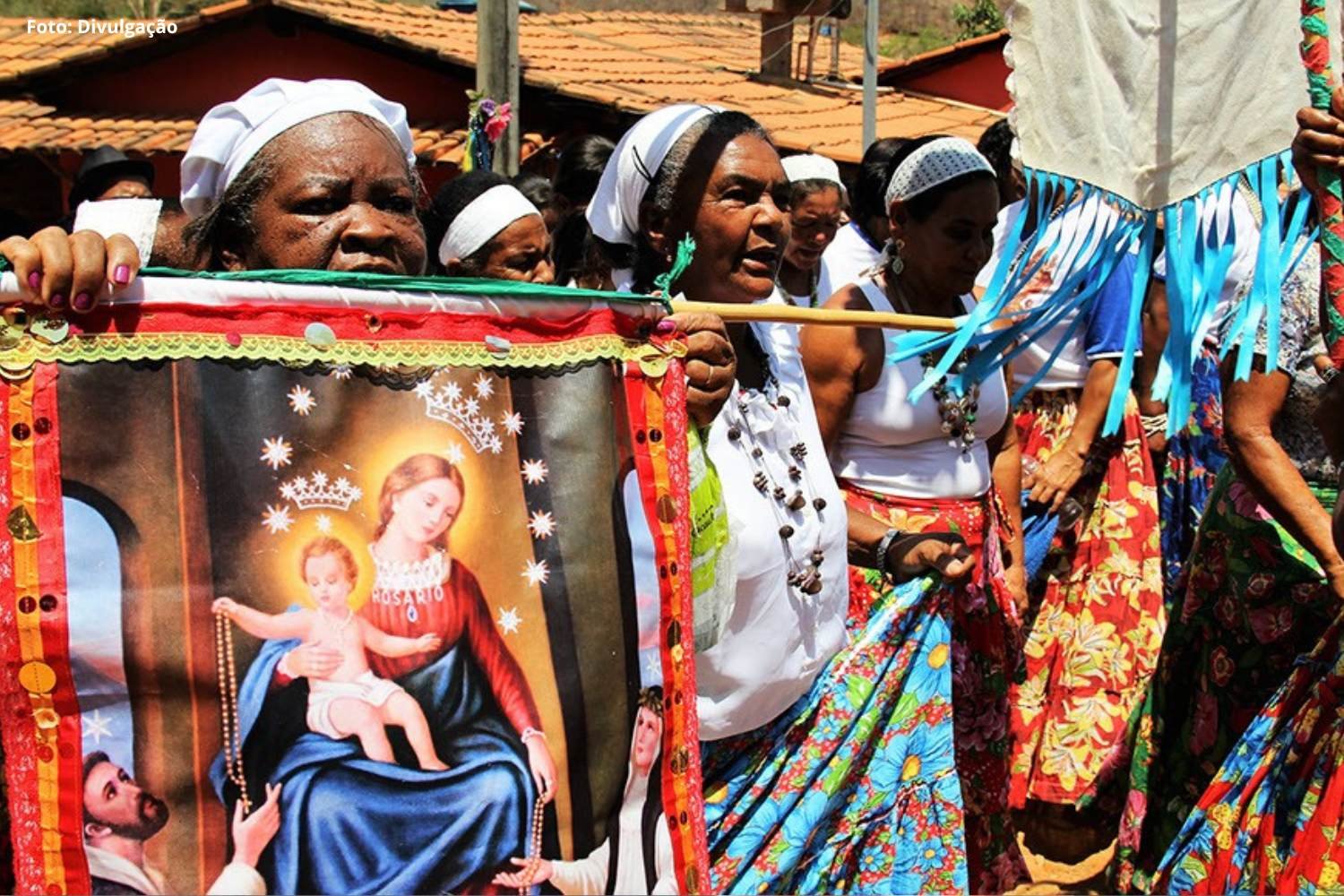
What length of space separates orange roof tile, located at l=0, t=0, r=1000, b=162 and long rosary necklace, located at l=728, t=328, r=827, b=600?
9317mm

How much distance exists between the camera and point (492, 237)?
4.41 m

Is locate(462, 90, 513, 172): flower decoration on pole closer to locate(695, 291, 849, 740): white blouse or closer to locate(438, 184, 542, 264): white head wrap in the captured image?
locate(438, 184, 542, 264): white head wrap

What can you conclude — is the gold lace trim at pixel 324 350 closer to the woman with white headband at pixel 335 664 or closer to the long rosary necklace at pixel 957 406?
the woman with white headband at pixel 335 664

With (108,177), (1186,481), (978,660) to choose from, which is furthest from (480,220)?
(108,177)

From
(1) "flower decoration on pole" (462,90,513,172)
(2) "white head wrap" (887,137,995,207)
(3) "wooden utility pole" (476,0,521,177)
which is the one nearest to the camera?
(2) "white head wrap" (887,137,995,207)

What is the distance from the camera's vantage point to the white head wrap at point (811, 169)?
6.58m

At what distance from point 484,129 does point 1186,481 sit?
124 inches

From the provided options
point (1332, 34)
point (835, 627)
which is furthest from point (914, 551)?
point (1332, 34)

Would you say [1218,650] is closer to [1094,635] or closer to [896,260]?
[1094,635]

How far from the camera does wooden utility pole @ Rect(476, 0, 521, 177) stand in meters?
7.50

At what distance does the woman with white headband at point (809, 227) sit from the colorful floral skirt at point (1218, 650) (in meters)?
2.06

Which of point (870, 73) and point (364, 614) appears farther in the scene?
point (870, 73)

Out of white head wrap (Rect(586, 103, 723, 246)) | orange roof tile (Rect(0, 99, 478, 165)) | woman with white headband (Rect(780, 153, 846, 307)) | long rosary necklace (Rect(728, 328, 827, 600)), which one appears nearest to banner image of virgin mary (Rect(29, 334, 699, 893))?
long rosary necklace (Rect(728, 328, 827, 600))

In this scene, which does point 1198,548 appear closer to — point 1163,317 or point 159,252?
point 1163,317
